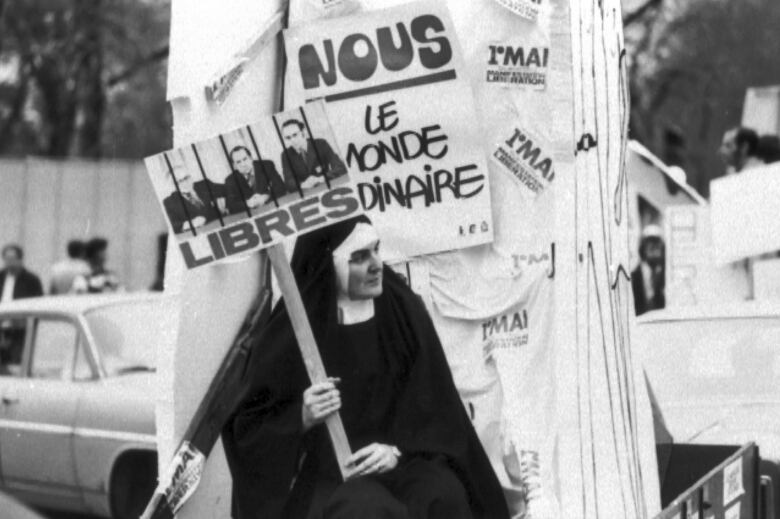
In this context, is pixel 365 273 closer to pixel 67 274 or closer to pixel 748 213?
pixel 748 213

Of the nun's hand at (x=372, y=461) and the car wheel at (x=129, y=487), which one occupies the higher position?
the nun's hand at (x=372, y=461)

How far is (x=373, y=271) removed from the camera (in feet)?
16.9

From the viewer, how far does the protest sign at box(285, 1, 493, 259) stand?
5.61 m

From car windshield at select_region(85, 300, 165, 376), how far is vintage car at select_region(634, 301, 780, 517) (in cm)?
304

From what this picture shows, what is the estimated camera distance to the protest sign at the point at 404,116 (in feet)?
18.4

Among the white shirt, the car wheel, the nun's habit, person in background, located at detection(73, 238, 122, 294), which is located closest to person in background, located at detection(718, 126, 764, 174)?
the car wheel

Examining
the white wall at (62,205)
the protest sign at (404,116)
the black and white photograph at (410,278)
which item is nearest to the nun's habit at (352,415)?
the black and white photograph at (410,278)

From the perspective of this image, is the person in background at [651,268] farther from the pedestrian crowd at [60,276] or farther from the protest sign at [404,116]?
Answer: the protest sign at [404,116]

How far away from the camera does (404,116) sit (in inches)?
225

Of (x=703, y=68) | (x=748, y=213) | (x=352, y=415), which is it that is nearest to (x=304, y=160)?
(x=352, y=415)

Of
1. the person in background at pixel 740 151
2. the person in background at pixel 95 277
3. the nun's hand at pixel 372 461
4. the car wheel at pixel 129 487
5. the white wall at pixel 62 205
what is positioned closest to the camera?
the nun's hand at pixel 372 461

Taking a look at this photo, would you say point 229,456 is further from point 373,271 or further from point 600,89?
point 600,89

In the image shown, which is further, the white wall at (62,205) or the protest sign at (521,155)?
the white wall at (62,205)

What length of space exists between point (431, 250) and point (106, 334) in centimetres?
434
